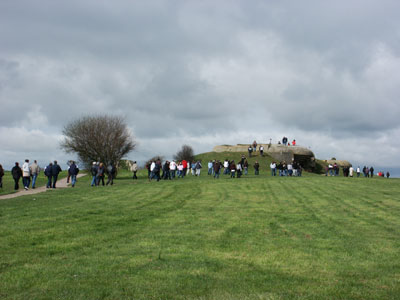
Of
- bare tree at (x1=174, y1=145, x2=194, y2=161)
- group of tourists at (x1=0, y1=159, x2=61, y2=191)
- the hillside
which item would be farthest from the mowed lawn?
bare tree at (x1=174, y1=145, x2=194, y2=161)

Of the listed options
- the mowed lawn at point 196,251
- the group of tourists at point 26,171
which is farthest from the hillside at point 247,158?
the mowed lawn at point 196,251

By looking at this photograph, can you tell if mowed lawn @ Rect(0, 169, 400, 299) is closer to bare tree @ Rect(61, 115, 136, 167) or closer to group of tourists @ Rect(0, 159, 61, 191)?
group of tourists @ Rect(0, 159, 61, 191)

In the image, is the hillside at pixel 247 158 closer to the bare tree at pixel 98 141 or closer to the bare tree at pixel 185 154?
the bare tree at pixel 185 154

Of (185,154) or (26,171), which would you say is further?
(185,154)

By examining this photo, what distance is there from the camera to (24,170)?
24062mm

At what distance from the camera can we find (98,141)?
45031mm

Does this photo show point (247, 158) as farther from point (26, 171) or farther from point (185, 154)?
point (26, 171)

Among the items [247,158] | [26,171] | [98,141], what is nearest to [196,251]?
[26,171]

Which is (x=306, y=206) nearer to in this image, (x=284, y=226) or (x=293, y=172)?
(x=284, y=226)

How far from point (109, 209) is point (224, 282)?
896 centimetres

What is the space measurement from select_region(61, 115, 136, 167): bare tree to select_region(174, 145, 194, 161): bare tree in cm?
2044

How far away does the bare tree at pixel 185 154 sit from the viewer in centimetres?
6638

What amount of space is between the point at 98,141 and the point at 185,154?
79.7ft

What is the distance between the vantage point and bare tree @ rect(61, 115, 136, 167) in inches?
1773
